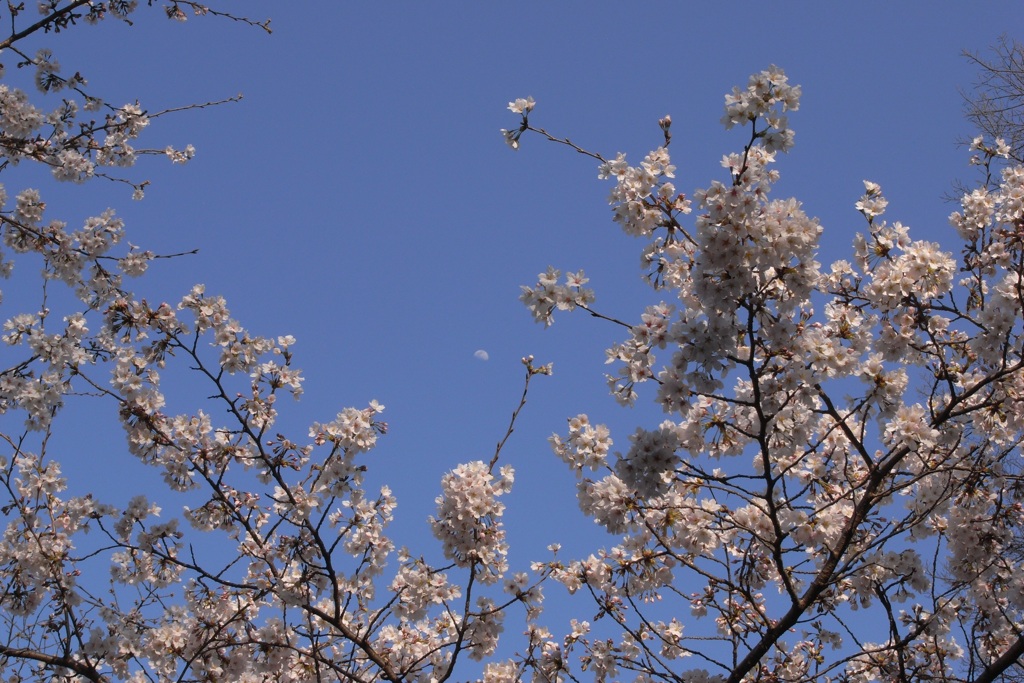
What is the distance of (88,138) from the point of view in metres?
7.12

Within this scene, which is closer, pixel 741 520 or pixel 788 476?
pixel 741 520

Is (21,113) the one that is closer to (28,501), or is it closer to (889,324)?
(28,501)

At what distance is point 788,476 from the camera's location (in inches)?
211

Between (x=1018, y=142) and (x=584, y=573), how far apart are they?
23.7 feet

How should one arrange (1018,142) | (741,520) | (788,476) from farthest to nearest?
(1018,142)
(788,476)
(741,520)

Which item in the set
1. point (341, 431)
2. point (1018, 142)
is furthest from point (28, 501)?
point (1018, 142)

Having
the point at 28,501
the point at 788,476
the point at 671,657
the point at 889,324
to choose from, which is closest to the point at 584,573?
the point at 671,657

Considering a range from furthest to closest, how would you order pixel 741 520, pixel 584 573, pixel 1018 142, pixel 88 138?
pixel 1018 142
pixel 88 138
pixel 584 573
pixel 741 520

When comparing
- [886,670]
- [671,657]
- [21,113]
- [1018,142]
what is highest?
[1018,142]

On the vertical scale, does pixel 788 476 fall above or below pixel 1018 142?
below

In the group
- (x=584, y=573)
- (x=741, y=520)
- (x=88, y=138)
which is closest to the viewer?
(x=741, y=520)

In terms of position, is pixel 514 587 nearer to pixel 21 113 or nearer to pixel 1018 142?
pixel 21 113

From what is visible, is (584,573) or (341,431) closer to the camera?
(341,431)

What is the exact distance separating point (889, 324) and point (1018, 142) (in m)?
6.02
